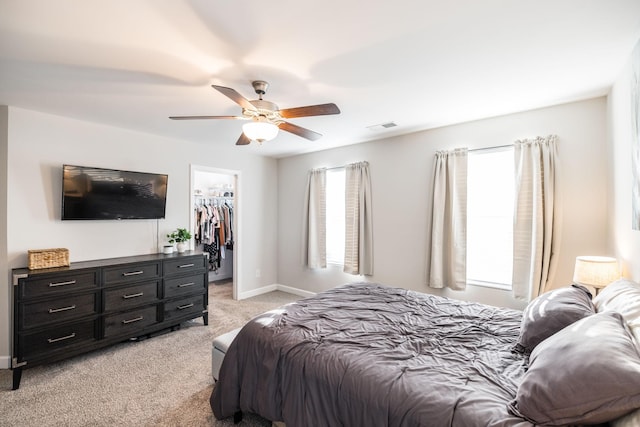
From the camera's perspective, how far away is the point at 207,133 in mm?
3791

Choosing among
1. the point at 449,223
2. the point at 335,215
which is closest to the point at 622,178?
the point at 449,223

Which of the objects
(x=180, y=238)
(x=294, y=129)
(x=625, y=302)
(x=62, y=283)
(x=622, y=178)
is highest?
(x=294, y=129)

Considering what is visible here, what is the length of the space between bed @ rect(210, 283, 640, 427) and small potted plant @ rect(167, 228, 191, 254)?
7.45 feet

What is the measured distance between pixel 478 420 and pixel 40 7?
280cm

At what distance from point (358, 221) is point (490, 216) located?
169cm

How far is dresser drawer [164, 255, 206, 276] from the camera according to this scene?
11.4 feet

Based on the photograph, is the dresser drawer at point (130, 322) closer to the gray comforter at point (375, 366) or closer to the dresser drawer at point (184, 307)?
the dresser drawer at point (184, 307)

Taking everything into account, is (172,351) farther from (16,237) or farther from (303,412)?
(303,412)

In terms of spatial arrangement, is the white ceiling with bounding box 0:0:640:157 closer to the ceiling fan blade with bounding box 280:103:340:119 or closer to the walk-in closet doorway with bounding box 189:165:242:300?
the ceiling fan blade with bounding box 280:103:340:119

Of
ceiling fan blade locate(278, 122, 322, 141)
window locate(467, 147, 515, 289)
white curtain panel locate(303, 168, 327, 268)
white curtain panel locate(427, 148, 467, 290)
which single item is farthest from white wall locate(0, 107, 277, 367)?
window locate(467, 147, 515, 289)

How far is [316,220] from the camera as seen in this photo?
4898mm

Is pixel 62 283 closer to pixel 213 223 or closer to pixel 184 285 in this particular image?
pixel 184 285

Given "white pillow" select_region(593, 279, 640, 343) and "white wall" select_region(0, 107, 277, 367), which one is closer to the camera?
"white pillow" select_region(593, 279, 640, 343)

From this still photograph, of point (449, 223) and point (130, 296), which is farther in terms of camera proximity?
point (449, 223)
